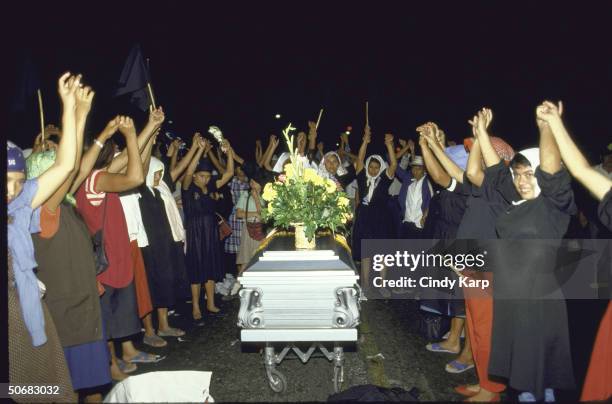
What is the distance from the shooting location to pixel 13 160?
9.43 feet

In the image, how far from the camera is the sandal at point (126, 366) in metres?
4.88

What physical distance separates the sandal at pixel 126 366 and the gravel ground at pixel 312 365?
2.5 inches

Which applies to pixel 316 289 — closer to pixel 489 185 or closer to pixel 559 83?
pixel 489 185

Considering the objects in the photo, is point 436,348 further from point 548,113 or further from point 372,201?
point 548,113

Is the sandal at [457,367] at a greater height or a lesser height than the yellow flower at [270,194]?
lesser

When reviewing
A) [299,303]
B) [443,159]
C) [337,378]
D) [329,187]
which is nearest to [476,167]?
[443,159]

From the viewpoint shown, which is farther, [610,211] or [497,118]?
[497,118]

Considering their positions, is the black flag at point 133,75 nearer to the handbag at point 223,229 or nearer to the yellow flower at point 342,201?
the yellow flower at point 342,201

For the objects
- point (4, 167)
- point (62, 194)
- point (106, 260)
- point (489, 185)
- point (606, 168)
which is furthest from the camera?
point (606, 168)

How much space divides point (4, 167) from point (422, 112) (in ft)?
52.0

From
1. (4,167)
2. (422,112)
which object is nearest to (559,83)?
(422,112)

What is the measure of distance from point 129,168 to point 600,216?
11.9 feet

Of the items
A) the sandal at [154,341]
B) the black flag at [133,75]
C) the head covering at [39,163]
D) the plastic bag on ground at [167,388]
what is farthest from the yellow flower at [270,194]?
the sandal at [154,341]

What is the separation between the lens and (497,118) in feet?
40.0
